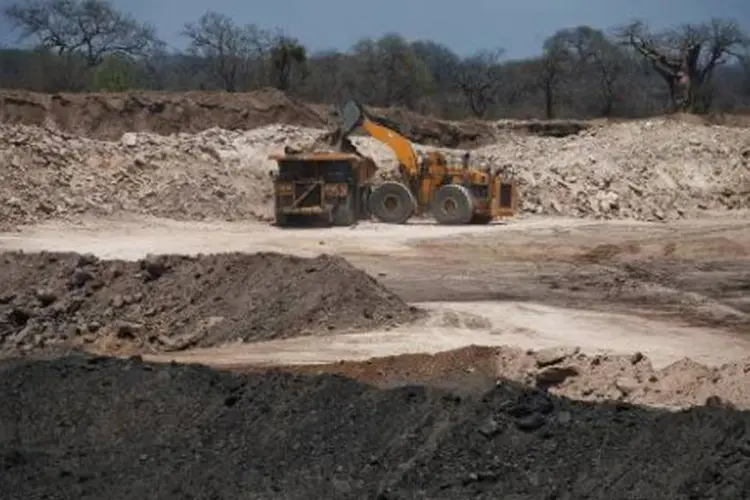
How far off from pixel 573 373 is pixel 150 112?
2515 cm

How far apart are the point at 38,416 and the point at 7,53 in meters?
57.3

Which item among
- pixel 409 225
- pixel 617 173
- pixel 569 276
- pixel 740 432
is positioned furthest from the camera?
pixel 617 173

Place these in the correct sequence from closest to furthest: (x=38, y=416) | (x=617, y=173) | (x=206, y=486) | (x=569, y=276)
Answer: (x=206, y=486), (x=38, y=416), (x=569, y=276), (x=617, y=173)

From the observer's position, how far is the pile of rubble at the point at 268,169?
28.8 m

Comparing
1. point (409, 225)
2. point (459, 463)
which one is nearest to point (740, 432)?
point (459, 463)

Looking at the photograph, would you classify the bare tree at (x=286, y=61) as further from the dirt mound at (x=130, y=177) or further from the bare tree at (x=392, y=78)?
the dirt mound at (x=130, y=177)

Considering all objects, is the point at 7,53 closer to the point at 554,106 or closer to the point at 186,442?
the point at 554,106

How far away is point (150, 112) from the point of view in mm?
34219

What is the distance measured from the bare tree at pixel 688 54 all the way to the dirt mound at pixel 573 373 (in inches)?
1571

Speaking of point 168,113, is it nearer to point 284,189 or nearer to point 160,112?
point 160,112

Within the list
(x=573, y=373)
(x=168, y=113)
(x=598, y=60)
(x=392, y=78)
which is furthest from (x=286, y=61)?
(x=573, y=373)

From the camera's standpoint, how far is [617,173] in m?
35.4

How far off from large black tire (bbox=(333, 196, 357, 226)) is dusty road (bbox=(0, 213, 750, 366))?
1.19ft

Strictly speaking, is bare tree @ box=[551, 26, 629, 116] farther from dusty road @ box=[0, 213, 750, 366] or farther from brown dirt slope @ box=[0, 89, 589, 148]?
dusty road @ box=[0, 213, 750, 366]
